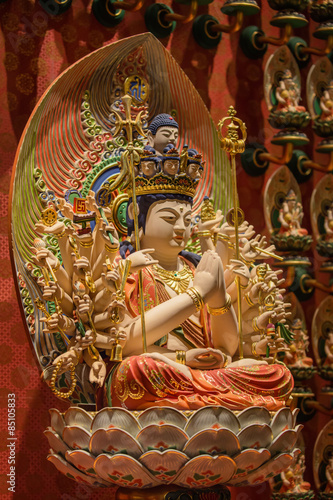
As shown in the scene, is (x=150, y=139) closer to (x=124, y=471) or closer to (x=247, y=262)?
(x=247, y=262)

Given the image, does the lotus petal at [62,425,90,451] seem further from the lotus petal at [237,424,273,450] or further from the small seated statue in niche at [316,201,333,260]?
the small seated statue in niche at [316,201,333,260]

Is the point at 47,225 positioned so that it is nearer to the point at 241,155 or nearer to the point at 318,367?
the point at 241,155

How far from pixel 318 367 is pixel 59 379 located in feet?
6.46

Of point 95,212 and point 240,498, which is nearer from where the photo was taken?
point 95,212

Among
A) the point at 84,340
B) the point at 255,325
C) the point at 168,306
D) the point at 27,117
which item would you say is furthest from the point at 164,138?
the point at 84,340

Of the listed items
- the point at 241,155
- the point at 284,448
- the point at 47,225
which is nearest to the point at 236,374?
the point at 284,448

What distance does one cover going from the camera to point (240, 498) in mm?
5219

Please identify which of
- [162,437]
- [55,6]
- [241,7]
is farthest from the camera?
[241,7]

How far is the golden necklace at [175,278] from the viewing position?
4.39 m

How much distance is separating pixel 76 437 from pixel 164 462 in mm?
394

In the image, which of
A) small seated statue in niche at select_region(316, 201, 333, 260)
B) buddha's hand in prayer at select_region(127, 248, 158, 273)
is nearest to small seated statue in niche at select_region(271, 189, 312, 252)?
small seated statue in niche at select_region(316, 201, 333, 260)

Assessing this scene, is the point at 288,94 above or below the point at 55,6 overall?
below

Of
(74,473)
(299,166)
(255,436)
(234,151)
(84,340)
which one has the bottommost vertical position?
(74,473)

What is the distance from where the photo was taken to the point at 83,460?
152 inches
